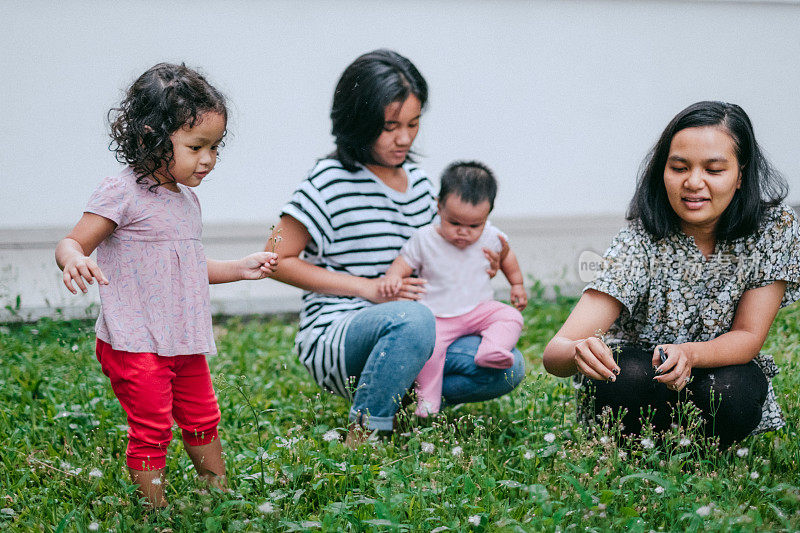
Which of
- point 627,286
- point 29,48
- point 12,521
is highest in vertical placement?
point 29,48

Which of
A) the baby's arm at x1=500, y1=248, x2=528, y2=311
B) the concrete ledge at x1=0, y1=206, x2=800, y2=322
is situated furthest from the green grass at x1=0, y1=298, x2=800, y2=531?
the concrete ledge at x1=0, y1=206, x2=800, y2=322

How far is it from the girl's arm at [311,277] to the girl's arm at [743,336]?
1007 mm

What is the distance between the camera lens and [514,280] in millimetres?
3199

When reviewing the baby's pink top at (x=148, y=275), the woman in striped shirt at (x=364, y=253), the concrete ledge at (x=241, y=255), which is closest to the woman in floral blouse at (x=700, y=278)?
the woman in striped shirt at (x=364, y=253)

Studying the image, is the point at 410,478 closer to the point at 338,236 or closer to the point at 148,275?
the point at 148,275

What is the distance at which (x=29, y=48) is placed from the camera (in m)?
4.52

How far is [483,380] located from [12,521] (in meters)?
1.60

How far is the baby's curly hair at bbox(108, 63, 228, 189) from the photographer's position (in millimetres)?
2234

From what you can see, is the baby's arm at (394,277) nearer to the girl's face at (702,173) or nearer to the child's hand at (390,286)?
the child's hand at (390,286)

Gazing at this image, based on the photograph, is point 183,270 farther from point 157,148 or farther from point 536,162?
point 536,162

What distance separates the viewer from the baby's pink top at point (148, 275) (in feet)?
7.39

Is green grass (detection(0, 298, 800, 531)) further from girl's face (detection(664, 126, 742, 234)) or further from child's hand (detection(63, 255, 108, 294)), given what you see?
girl's face (detection(664, 126, 742, 234))

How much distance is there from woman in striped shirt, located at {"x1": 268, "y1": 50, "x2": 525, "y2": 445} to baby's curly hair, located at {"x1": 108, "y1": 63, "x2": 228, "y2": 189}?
2.31ft

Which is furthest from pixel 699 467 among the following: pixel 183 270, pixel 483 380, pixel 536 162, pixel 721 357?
pixel 536 162
